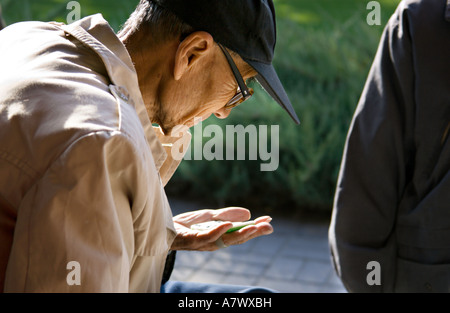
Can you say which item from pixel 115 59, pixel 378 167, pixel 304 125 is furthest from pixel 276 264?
pixel 115 59

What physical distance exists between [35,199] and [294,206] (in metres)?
3.91

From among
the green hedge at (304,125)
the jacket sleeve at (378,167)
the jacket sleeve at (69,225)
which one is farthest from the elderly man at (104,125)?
the green hedge at (304,125)

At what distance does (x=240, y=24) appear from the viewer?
64.0 inches

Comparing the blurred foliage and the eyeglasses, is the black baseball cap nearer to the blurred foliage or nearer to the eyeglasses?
the eyeglasses

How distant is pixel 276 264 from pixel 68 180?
295 centimetres

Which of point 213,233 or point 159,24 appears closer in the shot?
point 159,24

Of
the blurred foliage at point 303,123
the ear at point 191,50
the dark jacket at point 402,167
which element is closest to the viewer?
the ear at point 191,50

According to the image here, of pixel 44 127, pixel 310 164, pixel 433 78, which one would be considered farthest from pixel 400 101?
pixel 310 164

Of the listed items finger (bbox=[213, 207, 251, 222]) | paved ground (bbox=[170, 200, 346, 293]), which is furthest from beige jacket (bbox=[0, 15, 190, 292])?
paved ground (bbox=[170, 200, 346, 293])

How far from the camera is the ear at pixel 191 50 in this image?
5.16 ft

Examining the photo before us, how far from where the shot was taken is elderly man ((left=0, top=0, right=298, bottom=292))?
1.10m

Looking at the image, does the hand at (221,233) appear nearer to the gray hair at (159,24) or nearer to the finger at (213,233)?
the finger at (213,233)

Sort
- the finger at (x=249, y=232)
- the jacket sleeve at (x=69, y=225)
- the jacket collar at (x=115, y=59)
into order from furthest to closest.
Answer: the finger at (x=249, y=232) → the jacket collar at (x=115, y=59) → the jacket sleeve at (x=69, y=225)

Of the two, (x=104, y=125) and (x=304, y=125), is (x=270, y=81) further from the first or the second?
(x=304, y=125)
